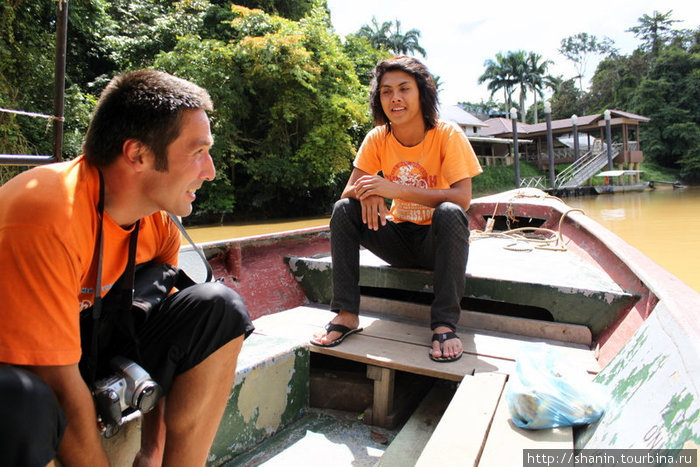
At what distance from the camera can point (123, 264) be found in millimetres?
1057

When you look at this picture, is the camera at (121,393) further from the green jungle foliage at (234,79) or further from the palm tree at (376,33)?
the palm tree at (376,33)

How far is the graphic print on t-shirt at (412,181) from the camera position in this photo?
2.04 m

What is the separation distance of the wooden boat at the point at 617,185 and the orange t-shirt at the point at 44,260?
24897mm

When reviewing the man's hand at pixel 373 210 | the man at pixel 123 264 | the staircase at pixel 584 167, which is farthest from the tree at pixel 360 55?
the man at pixel 123 264

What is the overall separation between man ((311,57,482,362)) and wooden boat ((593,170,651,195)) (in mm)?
23413

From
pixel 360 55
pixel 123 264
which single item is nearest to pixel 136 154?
pixel 123 264

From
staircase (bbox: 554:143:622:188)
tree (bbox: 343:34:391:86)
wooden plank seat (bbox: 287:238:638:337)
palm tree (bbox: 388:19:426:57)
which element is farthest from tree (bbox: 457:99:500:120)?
wooden plank seat (bbox: 287:238:638:337)

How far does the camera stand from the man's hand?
184 cm

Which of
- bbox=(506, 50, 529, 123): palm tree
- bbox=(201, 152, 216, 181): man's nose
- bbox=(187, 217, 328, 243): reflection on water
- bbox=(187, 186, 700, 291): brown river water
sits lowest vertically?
bbox=(187, 217, 328, 243): reflection on water

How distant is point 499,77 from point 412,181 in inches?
1857

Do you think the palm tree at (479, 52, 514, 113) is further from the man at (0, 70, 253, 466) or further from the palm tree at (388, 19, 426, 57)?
the man at (0, 70, 253, 466)

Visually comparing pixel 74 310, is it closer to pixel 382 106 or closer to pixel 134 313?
pixel 134 313

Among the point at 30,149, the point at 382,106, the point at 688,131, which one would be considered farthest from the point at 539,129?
the point at 382,106

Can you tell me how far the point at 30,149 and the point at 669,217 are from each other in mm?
14748
